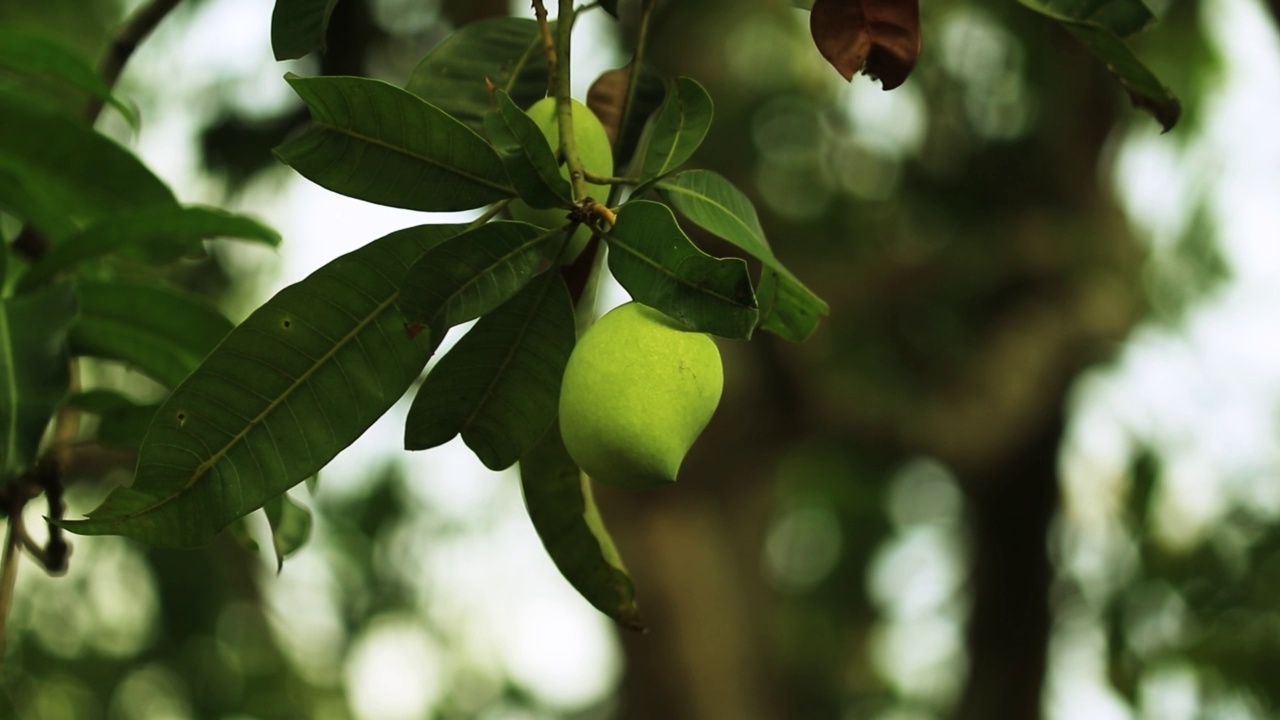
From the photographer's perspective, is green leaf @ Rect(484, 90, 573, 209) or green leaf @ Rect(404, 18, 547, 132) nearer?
green leaf @ Rect(484, 90, 573, 209)

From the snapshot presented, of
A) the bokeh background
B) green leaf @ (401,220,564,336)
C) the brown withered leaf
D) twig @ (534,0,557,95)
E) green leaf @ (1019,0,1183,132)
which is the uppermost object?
the bokeh background

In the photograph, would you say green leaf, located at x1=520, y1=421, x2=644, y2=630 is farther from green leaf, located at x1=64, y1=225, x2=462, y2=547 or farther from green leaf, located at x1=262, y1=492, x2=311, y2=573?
green leaf, located at x1=262, y1=492, x2=311, y2=573

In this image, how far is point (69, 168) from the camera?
1.21m

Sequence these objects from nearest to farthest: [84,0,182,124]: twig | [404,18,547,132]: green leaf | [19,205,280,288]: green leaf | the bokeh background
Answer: [404,18,547,132]: green leaf → [19,205,280,288]: green leaf → [84,0,182,124]: twig → the bokeh background

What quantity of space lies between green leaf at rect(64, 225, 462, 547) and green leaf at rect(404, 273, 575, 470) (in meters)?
0.03

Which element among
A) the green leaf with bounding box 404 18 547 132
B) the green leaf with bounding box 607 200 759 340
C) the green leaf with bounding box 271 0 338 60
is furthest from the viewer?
the green leaf with bounding box 404 18 547 132

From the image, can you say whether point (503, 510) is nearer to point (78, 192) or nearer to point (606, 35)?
point (606, 35)

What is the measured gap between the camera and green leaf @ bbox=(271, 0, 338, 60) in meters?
0.75

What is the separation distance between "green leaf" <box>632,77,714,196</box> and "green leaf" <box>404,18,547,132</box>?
0.20m

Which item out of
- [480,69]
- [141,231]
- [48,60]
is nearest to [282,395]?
[480,69]

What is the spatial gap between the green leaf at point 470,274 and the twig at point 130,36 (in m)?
0.66

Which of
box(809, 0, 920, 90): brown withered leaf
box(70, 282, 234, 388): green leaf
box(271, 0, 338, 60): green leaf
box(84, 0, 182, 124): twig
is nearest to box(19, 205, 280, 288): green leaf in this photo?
box(70, 282, 234, 388): green leaf

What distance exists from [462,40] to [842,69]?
0.32 metres

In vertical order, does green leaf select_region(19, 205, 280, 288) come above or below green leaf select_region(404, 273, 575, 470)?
above
